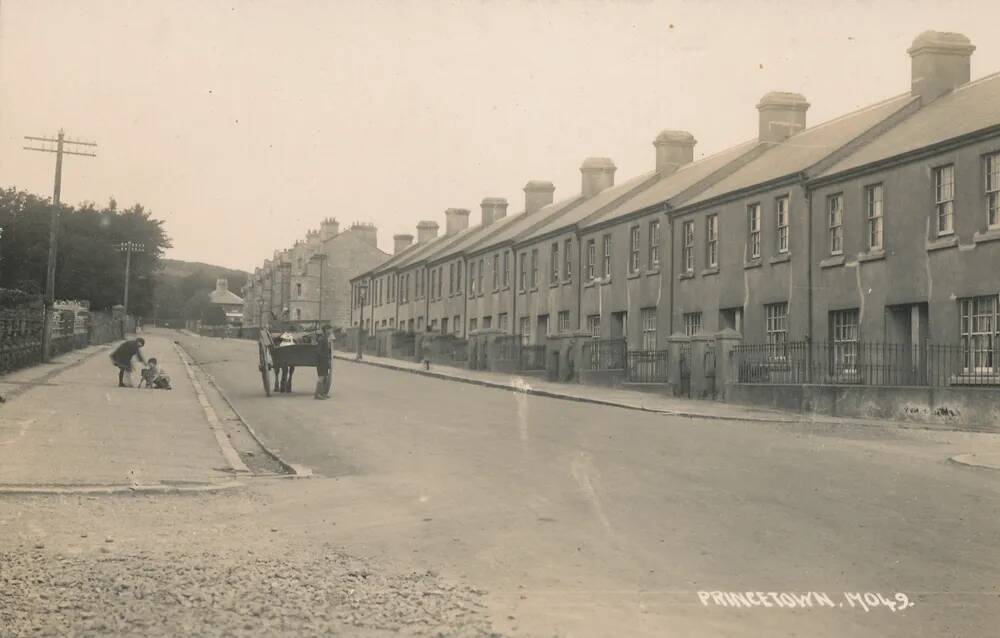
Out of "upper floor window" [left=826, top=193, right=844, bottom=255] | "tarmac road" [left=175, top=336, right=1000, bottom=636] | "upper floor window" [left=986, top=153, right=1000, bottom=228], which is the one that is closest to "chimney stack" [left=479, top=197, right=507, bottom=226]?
"upper floor window" [left=826, top=193, right=844, bottom=255]

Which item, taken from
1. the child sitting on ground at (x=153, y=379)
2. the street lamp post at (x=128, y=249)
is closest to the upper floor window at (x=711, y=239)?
the child sitting on ground at (x=153, y=379)

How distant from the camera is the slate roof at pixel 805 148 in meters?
27.6

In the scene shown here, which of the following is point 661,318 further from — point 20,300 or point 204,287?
point 204,287

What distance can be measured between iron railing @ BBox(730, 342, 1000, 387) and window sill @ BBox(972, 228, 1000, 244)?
2.23 m

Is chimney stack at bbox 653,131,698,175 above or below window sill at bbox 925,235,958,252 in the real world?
above

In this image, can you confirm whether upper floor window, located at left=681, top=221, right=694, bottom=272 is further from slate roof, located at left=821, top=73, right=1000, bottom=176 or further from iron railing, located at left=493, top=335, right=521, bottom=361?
iron railing, located at left=493, top=335, right=521, bottom=361

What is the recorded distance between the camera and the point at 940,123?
23.8 m

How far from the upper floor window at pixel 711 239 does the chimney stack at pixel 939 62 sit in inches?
261

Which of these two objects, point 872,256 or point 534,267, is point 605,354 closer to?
point 872,256

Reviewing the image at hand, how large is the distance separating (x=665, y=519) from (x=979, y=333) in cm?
1527

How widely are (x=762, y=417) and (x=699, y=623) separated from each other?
1515 cm

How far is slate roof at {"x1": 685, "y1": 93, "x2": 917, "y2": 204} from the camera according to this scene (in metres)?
27.6

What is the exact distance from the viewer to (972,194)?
A: 70.1ft

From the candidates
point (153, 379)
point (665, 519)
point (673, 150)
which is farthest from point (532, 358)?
point (665, 519)
